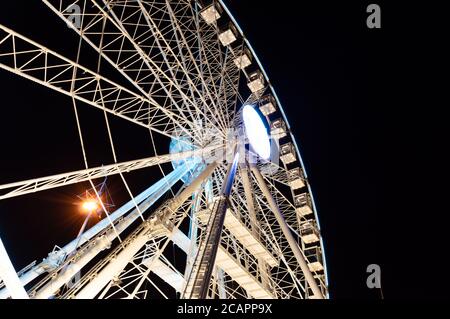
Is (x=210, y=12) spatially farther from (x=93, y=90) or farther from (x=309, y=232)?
(x=309, y=232)

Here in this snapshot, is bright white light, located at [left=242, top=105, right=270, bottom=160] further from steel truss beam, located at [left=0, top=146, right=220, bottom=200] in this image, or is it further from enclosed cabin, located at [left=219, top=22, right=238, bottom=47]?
steel truss beam, located at [left=0, top=146, right=220, bottom=200]

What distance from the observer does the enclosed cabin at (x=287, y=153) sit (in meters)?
20.2

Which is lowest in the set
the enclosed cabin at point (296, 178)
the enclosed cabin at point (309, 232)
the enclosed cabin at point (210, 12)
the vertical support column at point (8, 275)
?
the enclosed cabin at point (309, 232)

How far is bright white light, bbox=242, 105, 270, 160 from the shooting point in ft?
52.8

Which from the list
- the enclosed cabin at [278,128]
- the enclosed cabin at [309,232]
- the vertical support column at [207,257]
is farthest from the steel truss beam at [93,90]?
the enclosed cabin at [309,232]

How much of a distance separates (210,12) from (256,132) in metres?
5.35

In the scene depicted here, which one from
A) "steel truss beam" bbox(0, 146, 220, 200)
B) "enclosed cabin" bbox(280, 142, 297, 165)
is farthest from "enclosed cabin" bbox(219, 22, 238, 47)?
"enclosed cabin" bbox(280, 142, 297, 165)

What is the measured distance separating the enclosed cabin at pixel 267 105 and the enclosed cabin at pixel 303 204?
14.7 feet

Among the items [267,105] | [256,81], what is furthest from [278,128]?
[256,81]

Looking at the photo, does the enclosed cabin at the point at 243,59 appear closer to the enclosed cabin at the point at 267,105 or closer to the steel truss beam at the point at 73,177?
the enclosed cabin at the point at 267,105

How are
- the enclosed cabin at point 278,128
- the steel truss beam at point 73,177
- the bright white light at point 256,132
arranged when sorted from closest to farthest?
the steel truss beam at point 73,177 → the bright white light at point 256,132 → the enclosed cabin at point 278,128

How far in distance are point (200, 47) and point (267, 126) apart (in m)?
6.48
